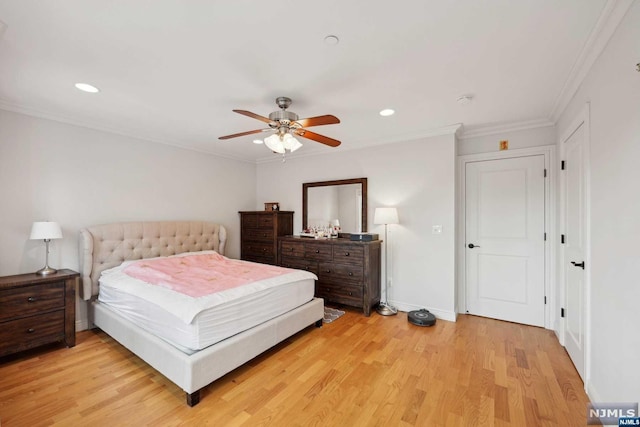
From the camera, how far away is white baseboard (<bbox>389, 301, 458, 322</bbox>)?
11.5 ft

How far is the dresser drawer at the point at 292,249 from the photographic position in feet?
14.1

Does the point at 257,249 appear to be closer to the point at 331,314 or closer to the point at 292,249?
the point at 292,249

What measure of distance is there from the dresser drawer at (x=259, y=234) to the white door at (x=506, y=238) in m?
3.04

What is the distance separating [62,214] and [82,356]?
159 cm

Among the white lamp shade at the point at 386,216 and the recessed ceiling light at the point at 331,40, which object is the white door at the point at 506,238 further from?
the recessed ceiling light at the point at 331,40

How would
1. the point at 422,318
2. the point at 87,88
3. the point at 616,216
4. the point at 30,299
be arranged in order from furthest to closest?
the point at 422,318
the point at 30,299
the point at 87,88
the point at 616,216

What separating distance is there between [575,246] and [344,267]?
2453mm

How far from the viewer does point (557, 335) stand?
3.01m

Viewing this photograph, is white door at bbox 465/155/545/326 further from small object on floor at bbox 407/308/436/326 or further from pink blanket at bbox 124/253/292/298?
pink blanket at bbox 124/253/292/298

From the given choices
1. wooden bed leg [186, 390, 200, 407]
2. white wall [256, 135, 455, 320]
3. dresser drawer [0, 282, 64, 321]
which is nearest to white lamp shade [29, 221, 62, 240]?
dresser drawer [0, 282, 64, 321]

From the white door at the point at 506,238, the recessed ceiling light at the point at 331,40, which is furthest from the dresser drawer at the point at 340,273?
the recessed ceiling light at the point at 331,40

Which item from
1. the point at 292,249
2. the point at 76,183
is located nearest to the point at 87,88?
the point at 76,183

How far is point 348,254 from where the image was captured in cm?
380

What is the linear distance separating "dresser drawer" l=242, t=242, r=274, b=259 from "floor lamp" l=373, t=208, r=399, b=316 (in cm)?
191
